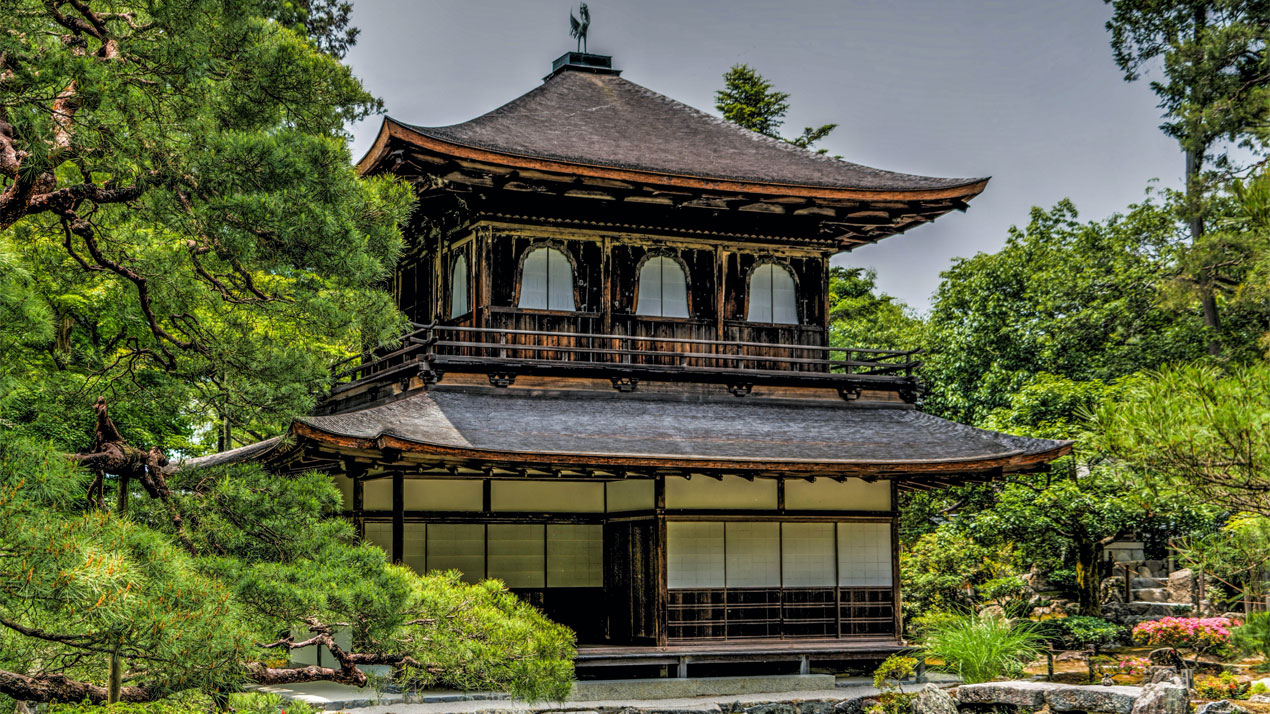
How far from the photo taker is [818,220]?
18.7m

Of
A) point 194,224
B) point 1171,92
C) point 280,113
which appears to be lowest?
point 194,224

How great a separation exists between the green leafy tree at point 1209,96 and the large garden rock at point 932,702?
13605 millimetres

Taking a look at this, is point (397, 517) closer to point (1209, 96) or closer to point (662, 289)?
point (662, 289)

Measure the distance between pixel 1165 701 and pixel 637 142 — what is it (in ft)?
34.6

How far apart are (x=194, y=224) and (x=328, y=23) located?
25071 mm

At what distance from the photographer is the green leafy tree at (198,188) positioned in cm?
757

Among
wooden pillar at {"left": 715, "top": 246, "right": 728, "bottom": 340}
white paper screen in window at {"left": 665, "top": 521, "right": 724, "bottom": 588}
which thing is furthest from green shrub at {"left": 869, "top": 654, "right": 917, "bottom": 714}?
wooden pillar at {"left": 715, "top": 246, "right": 728, "bottom": 340}

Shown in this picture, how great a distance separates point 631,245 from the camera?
58.6 feet

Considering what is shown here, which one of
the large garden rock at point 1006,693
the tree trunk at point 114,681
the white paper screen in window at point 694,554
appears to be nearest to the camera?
the tree trunk at point 114,681

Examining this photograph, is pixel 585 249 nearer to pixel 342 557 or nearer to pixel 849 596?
pixel 849 596

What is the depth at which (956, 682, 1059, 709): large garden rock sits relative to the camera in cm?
1520

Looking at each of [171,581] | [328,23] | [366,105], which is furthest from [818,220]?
[328,23]

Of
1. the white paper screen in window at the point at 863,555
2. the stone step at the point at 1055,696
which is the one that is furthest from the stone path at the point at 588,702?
the white paper screen in window at the point at 863,555

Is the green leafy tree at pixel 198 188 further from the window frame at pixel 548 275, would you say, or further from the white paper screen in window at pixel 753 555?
the white paper screen in window at pixel 753 555
